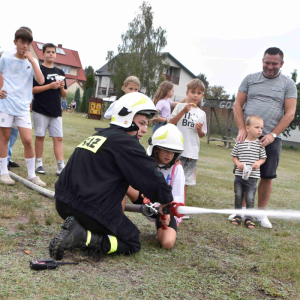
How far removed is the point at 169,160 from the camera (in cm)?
408

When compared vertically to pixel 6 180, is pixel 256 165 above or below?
above

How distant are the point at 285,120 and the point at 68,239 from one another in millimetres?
3633

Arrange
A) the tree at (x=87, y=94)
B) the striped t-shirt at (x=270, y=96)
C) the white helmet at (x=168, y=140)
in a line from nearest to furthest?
the white helmet at (x=168, y=140) < the striped t-shirt at (x=270, y=96) < the tree at (x=87, y=94)

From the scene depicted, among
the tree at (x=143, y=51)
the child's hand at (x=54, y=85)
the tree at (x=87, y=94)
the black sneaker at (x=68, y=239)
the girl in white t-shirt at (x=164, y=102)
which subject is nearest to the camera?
the black sneaker at (x=68, y=239)

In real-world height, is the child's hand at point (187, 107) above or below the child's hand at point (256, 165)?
above

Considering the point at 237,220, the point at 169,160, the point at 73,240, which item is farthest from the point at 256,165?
the point at 73,240

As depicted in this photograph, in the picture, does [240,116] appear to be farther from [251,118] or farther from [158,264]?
[158,264]

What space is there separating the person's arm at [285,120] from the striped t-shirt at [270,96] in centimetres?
7

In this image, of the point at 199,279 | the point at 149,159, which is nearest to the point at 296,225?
the point at 199,279

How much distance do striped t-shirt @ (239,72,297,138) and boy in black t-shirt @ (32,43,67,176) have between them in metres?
3.34

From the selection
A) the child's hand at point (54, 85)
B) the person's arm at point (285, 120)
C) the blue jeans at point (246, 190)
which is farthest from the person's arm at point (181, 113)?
the child's hand at point (54, 85)

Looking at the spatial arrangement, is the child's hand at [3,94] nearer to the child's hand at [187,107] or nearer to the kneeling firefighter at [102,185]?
the child's hand at [187,107]

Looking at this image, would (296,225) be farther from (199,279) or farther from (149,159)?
(149,159)

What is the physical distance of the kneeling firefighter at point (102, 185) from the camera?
3.10 metres
